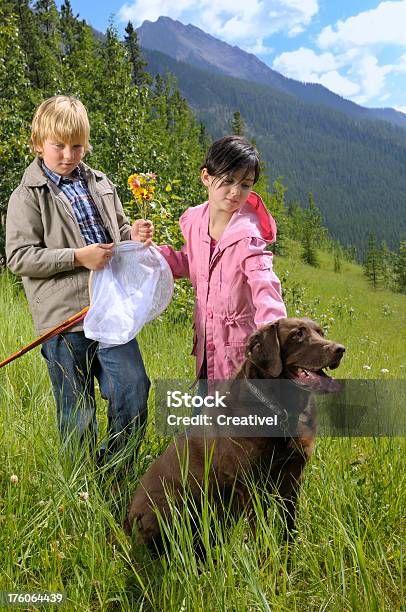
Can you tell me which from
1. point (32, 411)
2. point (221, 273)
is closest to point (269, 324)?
point (221, 273)

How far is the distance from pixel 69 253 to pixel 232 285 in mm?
803

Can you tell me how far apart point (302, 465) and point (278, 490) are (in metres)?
0.14

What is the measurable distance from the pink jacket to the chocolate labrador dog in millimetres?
256

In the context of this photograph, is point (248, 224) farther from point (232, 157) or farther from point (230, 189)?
point (232, 157)

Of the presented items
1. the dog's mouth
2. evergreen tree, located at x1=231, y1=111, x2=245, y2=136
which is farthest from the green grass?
evergreen tree, located at x1=231, y1=111, x2=245, y2=136

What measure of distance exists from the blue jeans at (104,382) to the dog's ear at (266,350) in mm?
939

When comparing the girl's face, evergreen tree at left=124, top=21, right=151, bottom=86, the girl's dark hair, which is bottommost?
the girl's face

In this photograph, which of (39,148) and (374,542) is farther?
(39,148)

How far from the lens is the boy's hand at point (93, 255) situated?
2764mm

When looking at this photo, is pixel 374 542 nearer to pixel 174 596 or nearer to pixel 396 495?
pixel 396 495

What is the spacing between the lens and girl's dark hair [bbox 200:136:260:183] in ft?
8.59

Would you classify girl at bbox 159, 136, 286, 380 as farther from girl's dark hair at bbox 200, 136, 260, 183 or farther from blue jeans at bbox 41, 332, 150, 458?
blue jeans at bbox 41, 332, 150, 458

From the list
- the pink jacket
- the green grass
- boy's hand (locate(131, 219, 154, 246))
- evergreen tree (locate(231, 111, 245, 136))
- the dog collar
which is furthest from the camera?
evergreen tree (locate(231, 111, 245, 136))

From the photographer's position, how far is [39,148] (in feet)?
9.59
